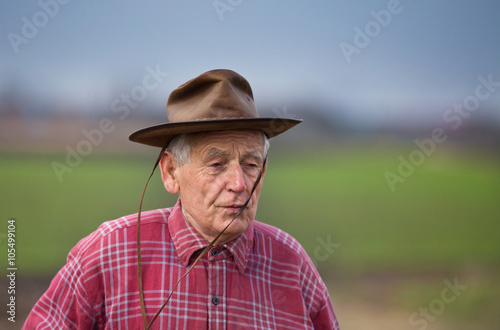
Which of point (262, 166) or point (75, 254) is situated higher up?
point (262, 166)

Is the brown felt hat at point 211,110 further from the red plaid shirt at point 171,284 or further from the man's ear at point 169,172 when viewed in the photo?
the red plaid shirt at point 171,284

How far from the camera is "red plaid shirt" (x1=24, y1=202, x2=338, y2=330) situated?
2.03m

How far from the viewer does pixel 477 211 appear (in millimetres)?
9000

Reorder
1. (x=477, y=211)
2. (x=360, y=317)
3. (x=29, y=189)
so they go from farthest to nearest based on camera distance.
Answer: (x=477, y=211), (x=360, y=317), (x=29, y=189)

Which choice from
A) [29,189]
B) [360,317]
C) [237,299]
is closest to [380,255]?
[360,317]

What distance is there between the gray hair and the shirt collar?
0.25 meters

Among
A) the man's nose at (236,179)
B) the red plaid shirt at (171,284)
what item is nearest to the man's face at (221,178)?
the man's nose at (236,179)

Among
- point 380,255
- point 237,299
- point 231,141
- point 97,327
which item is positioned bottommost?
point 380,255

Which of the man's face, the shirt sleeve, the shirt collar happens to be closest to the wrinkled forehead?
the man's face

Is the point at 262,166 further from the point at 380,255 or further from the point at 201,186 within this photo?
the point at 380,255

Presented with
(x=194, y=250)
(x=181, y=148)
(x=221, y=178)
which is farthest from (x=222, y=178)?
(x=194, y=250)

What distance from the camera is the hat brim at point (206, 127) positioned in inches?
77.7

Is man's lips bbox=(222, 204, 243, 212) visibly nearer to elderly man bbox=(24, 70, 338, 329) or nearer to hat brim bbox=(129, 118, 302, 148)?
elderly man bbox=(24, 70, 338, 329)

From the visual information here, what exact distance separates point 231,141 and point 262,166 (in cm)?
20
